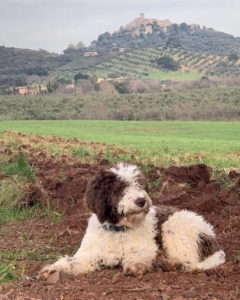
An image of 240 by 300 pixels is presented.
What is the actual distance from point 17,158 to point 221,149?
49.0 feet

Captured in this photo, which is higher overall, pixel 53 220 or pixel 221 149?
pixel 53 220

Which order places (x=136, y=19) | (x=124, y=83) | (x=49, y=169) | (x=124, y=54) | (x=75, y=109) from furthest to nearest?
(x=136, y=19), (x=124, y=54), (x=124, y=83), (x=75, y=109), (x=49, y=169)

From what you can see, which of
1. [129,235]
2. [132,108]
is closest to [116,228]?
[129,235]

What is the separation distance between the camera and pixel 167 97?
2544 inches

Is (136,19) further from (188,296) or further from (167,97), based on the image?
(188,296)

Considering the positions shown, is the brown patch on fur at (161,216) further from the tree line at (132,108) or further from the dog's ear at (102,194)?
the tree line at (132,108)

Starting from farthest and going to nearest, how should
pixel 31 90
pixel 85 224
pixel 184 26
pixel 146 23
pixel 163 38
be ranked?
pixel 146 23 → pixel 184 26 → pixel 163 38 → pixel 31 90 → pixel 85 224

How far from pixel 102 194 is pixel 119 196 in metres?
0.20

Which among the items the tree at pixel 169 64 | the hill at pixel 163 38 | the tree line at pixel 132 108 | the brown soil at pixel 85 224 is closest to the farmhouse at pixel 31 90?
the tree line at pixel 132 108

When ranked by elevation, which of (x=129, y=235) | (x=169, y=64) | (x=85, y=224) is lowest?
(x=85, y=224)

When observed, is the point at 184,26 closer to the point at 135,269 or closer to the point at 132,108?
the point at 132,108

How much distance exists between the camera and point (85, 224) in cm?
745

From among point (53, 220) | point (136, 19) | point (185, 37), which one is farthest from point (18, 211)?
point (136, 19)

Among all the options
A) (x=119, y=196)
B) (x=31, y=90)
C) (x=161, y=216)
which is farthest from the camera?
(x=31, y=90)
